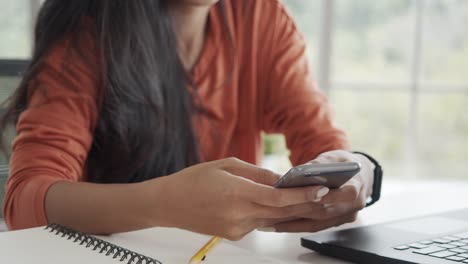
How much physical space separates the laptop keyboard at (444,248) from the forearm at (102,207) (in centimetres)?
27

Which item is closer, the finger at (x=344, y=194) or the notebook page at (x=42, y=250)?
the notebook page at (x=42, y=250)

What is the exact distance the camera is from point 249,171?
2.33ft

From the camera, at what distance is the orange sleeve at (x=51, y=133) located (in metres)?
0.91

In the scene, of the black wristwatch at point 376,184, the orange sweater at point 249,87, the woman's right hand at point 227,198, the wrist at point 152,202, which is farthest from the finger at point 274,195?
the orange sweater at point 249,87

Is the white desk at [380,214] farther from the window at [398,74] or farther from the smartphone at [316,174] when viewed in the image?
the window at [398,74]

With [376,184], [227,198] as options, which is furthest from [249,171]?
[376,184]

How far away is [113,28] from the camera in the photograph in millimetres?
1062

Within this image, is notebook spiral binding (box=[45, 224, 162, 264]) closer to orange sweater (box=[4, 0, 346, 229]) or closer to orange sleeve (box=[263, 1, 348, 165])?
orange sweater (box=[4, 0, 346, 229])

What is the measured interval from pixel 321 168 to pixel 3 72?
0.70 m

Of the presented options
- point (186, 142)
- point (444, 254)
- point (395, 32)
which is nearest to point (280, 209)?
point (444, 254)

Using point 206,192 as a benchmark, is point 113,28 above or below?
above

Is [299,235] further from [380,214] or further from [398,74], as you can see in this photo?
[398,74]

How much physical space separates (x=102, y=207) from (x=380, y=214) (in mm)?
416

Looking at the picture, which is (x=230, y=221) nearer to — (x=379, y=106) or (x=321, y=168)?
(x=321, y=168)
